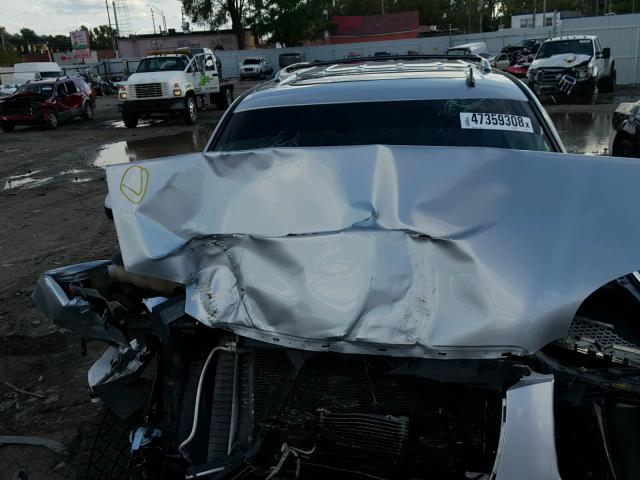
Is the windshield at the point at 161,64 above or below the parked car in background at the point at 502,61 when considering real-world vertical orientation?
above

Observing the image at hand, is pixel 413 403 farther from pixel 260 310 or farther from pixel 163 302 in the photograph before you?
pixel 163 302

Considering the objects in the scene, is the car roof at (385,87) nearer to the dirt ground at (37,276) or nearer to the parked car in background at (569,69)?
the dirt ground at (37,276)

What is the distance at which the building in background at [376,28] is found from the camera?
225ft

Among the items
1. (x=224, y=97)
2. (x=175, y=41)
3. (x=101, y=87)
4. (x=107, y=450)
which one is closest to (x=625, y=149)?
(x=107, y=450)

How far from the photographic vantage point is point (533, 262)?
2.00 metres

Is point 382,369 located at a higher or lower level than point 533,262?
lower

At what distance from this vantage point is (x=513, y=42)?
139ft

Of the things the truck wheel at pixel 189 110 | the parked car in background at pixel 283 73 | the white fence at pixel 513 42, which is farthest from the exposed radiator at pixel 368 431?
the white fence at pixel 513 42

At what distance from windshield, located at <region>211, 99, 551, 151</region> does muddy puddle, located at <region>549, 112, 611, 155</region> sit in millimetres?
7067

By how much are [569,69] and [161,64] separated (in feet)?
42.2

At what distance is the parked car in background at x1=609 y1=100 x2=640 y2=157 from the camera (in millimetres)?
7477

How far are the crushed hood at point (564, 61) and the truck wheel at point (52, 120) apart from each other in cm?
1562

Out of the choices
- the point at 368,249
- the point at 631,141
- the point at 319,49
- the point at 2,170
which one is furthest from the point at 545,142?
the point at 319,49

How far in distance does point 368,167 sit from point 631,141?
6.52m
